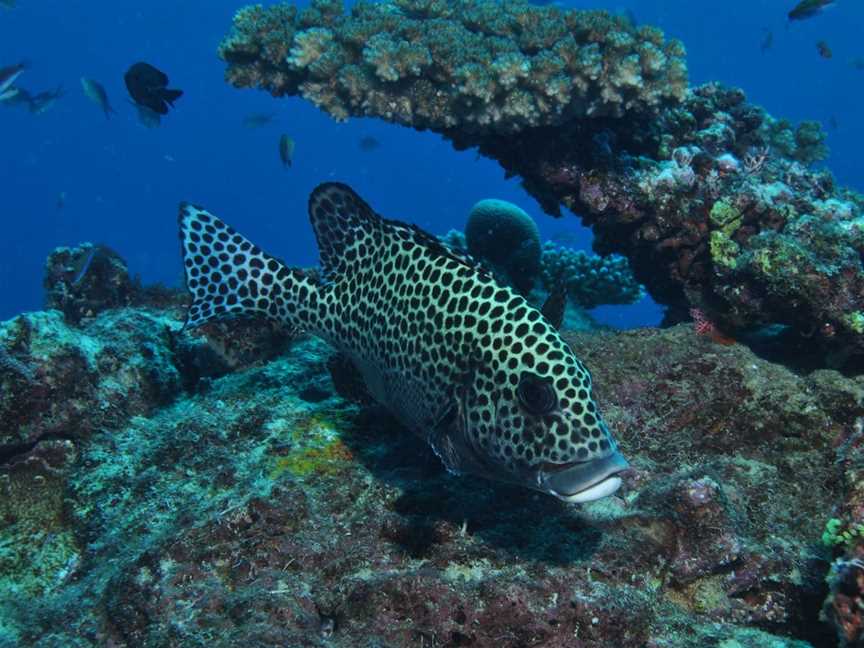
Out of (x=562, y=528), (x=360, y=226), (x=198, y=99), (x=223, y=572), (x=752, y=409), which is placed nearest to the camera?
(x=223, y=572)

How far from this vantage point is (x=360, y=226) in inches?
171

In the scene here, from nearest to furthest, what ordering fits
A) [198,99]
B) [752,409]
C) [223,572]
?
[223,572] → [752,409] → [198,99]

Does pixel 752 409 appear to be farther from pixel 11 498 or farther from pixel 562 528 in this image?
pixel 11 498

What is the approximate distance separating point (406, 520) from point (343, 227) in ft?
6.92

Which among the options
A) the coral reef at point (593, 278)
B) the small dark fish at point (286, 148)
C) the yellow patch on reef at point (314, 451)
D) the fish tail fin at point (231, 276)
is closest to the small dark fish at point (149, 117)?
the small dark fish at point (286, 148)

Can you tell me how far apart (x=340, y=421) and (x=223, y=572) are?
1807 mm

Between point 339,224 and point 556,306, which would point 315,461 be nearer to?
point 339,224

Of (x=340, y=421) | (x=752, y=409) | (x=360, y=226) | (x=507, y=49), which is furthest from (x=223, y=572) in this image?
(x=507, y=49)

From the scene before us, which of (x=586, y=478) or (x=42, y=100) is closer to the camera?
(x=586, y=478)

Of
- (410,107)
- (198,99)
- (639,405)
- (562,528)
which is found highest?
(198,99)

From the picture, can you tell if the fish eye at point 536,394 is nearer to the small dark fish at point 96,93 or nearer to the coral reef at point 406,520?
the coral reef at point 406,520

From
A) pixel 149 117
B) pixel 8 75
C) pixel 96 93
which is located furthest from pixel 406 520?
pixel 96 93

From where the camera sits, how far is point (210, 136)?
134 m

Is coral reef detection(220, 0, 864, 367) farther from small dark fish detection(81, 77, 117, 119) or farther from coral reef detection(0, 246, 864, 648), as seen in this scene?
small dark fish detection(81, 77, 117, 119)
